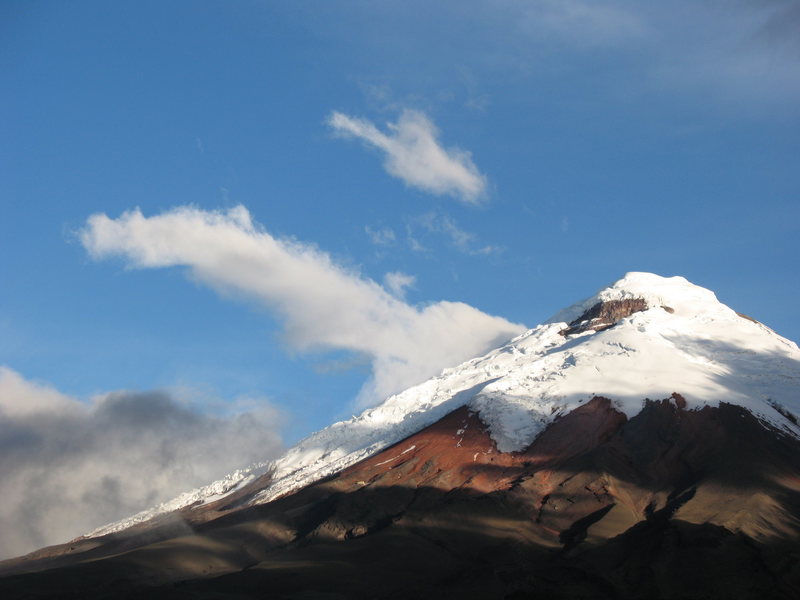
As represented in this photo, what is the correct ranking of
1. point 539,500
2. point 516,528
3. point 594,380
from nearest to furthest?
point 516,528
point 539,500
point 594,380

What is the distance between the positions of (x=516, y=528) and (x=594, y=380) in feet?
120

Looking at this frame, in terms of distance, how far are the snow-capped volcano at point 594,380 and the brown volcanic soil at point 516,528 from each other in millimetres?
3558

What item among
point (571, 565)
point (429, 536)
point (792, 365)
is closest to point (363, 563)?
point (429, 536)

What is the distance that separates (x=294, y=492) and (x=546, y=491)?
39983 millimetres

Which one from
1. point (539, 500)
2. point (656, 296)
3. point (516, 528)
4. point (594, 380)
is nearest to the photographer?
point (516, 528)

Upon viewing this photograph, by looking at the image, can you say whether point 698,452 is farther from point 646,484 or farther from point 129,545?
point 129,545

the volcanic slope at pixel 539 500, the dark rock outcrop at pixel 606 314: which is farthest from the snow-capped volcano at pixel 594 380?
the volcanic slope at pixel 539 500

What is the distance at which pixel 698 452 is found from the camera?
10038cm

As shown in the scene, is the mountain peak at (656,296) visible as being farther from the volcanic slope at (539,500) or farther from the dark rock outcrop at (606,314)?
the volcanic slope at (539,500)

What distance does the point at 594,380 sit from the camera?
121 meters

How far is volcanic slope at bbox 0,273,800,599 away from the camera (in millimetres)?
77250

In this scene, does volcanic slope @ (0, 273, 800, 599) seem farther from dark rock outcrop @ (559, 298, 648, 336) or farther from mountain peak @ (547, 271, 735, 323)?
dark rock outcrop @ (559, 298, 648, 336)

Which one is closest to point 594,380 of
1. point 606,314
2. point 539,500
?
point 539,500

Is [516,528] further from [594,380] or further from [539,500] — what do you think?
[594,380]
